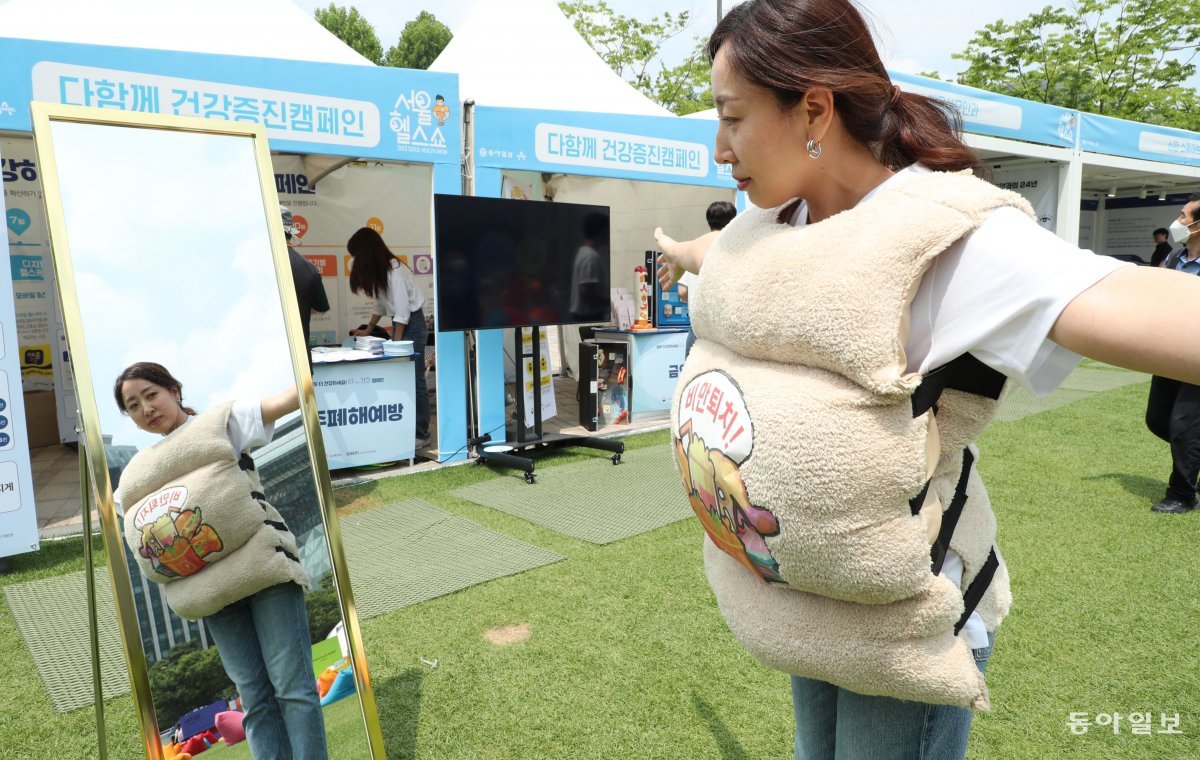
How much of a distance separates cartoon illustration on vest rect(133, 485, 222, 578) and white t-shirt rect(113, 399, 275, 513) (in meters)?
0.15

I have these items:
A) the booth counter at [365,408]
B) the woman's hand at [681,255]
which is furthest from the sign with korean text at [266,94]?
the woman's hand at [681,255]

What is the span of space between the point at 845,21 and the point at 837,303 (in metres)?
0.39

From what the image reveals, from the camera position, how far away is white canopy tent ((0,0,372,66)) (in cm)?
551

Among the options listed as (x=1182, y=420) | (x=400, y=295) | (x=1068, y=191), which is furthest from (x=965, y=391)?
(x=1068, y=191)

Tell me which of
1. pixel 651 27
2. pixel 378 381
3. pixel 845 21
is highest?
pixel 651 27

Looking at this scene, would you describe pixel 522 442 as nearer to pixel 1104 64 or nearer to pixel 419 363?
pixel 419 363

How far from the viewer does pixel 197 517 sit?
1559 millimetres

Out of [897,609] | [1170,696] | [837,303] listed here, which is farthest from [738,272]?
[1170,696]

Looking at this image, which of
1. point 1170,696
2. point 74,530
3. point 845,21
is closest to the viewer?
point 845,21

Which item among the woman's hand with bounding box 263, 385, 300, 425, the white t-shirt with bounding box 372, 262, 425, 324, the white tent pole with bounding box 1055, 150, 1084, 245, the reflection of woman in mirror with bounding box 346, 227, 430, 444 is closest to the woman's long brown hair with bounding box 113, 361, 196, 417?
the woman's hand with bounding box 263, 385, 300, 425

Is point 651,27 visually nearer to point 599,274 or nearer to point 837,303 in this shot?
point 599,274

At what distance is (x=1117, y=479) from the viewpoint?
5320 mm

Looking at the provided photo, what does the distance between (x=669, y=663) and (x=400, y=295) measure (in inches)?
191

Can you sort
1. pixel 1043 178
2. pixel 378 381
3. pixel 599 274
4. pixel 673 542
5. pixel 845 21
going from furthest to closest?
1. pixel 1043 178
2. pixel 599 274
3. pixel 378 381
4. pixel 673 542
5. pixel 845 21
